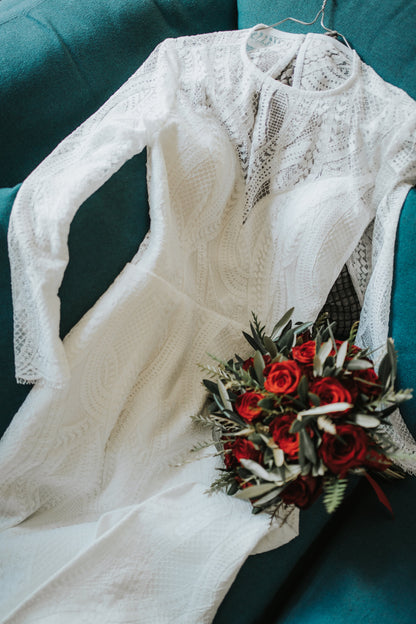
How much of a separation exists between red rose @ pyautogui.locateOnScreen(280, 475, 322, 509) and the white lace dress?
3.7 inches

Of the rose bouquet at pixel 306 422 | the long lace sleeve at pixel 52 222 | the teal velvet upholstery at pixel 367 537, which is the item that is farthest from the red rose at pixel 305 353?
the long lace sleeve at pixel 52 222

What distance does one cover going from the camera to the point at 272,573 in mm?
867

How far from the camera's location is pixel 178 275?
936 mm

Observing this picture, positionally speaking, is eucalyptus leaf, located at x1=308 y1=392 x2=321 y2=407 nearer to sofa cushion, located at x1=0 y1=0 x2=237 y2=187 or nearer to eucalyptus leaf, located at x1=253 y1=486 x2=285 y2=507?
eucalyptus leaf, located at x1=253 y1=486 x2=285 y2=507

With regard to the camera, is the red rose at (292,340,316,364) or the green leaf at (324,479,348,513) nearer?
the green leaf at (324,479,348,513)

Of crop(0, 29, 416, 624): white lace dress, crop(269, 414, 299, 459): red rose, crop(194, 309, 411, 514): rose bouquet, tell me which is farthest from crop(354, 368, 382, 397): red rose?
crop(0, 29, 416, 624): white lace dress

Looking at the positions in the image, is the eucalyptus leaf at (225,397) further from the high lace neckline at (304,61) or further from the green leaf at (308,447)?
the high lace neckline at (304,61)

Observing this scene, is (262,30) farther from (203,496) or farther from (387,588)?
(387,588)

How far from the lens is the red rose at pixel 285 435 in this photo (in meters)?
0.72

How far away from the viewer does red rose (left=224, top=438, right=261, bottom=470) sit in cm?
76

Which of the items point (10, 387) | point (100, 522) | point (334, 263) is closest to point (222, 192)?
point (334, 263)

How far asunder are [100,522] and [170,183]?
0.60 meters

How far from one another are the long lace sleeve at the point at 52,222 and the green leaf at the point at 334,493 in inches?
17.3

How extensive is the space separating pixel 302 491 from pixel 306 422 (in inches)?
4.2
